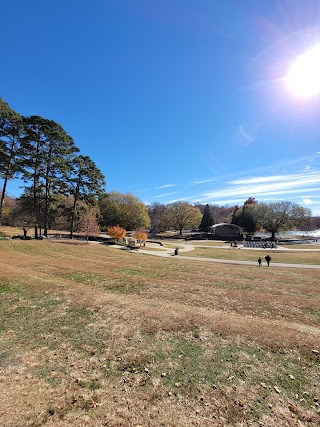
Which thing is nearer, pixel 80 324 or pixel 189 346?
pixel 189 346

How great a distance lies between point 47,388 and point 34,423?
0.73 meters

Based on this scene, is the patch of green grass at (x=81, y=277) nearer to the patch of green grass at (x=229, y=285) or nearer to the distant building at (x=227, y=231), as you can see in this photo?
the patch of green grass at (x=229, y=285)

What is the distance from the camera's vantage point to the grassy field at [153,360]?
11.1ft

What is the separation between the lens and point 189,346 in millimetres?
5203

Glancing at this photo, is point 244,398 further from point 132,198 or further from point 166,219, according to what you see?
point 166,219

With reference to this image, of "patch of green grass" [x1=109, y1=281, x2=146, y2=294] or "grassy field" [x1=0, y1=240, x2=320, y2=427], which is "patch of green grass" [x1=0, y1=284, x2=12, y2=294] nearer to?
"grassy field" [x1=0, y1=240, x2=320, y2=427]

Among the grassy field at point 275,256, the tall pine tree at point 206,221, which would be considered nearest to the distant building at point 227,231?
the tall pine tree at point 206,221

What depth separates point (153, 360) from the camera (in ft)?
15.3

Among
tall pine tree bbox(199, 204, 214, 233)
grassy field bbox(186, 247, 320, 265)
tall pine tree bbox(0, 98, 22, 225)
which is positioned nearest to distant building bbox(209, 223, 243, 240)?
tall pine tree bbox(199, 204, 214, 233)

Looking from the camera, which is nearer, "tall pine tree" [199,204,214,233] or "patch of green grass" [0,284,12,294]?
"patch of green grass" [0,284,12,294]

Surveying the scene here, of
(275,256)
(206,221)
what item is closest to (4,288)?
(275,256)

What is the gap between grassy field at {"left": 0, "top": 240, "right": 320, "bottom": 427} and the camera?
3.38m

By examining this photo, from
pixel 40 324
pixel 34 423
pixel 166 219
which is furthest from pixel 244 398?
pixel 166 219

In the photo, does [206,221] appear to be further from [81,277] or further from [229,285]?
[81,277]
